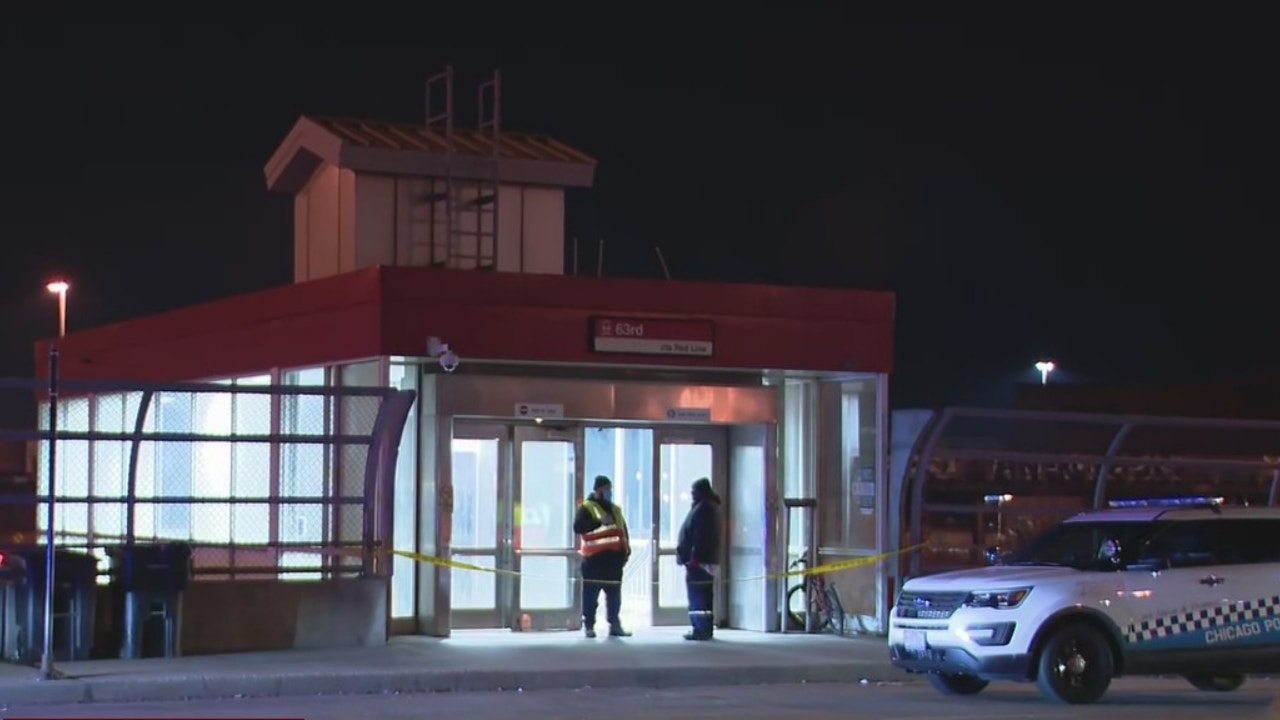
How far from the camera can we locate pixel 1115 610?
15.2m

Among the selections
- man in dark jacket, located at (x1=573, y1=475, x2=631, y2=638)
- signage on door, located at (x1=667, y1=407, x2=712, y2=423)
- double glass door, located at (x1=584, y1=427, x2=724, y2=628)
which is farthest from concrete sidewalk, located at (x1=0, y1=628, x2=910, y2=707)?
signage on door, located at (x1=667, y1=407, x2=712, y2=423)

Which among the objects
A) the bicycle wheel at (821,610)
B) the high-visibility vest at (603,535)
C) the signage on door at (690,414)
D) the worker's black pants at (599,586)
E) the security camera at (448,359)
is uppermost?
the security camera at (448,359)

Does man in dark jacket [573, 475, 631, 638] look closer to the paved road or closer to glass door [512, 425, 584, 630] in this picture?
glass door [512, 425, 584, 630]

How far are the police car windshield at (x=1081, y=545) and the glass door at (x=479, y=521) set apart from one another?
19.8ft

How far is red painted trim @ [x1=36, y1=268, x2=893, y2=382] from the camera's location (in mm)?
19422

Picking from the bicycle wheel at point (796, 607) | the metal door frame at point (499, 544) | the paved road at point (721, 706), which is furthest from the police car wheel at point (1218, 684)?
the metal door frame at point (499, 544)

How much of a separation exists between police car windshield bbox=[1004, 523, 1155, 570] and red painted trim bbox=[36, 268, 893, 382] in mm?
4715

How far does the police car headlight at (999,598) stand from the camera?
15.1 meters

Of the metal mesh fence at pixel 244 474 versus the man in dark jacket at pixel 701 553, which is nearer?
the metal mesh fence at pixel 244 474

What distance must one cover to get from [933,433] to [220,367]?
29.5ft

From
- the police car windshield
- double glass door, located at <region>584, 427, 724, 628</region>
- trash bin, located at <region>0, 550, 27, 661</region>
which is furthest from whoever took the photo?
double glass door, located at <region>584, 427, 724, 628</region>

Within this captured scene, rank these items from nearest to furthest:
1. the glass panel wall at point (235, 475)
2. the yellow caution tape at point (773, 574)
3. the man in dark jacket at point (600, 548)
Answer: the glass panel wall at point (235, 475), the yellow caution tape at point (773, 574), the man in dark jacket at point (600, 548)

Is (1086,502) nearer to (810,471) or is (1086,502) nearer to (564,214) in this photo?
(810,471)

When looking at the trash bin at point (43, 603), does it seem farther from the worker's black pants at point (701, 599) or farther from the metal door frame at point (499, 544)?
the worker's black pants at point (701, 599)
